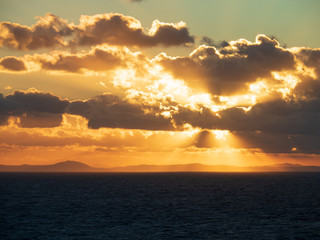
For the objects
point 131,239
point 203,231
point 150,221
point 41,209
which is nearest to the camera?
point 131,239

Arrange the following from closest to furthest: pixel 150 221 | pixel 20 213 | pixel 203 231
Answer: pixel 203 231 < pixel 150 221 < pixel 20 213

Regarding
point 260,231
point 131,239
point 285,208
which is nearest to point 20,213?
point 131,239

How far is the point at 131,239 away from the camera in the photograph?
56.8 m

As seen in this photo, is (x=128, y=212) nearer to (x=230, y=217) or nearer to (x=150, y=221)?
(x=150, y=221)

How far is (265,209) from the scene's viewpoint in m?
92.9

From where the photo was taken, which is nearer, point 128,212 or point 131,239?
point 131,239

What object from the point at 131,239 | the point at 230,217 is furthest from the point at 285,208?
the point at 131,239

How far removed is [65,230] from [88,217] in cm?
1453

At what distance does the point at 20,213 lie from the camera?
84688mm

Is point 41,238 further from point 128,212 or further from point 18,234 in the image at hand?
point 128,212

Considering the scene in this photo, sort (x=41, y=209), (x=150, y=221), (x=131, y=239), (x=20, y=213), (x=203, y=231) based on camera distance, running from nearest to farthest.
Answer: (x=131, y=239)
(x=203, y=231)
(x=150, y=221)
(x=20, y=213)
(x=41, y=209)

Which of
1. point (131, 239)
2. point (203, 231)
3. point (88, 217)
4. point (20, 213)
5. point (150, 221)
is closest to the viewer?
point (131, 239)

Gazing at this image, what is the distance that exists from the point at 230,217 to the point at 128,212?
2018 cm

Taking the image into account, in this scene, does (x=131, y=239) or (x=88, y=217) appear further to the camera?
(x=88, y=217)
